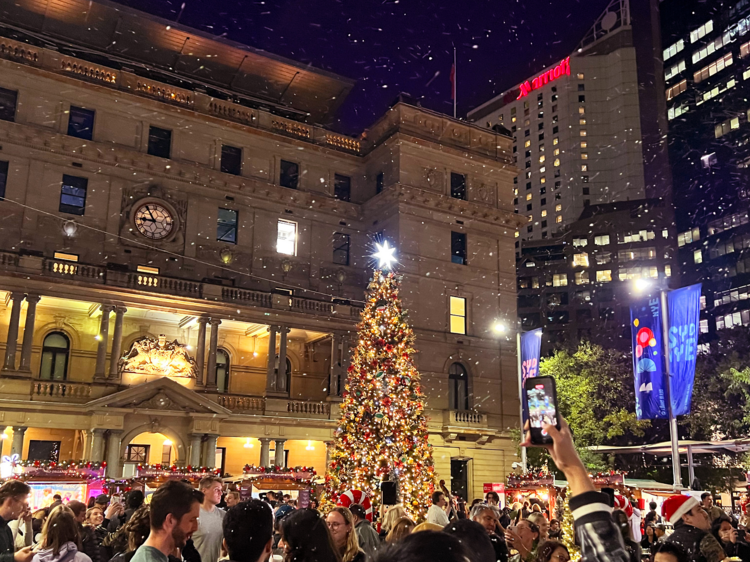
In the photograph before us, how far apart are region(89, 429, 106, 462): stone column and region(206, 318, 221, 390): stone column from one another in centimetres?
517

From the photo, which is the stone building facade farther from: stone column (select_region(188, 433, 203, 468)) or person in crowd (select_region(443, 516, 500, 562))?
person in crowd (select_region(443, 516, 500, 562))

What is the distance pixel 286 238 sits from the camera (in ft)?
129

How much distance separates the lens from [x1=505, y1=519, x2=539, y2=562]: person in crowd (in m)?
7.70

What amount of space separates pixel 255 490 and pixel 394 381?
20.8 feet

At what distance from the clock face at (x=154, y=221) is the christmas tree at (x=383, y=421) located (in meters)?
17.3

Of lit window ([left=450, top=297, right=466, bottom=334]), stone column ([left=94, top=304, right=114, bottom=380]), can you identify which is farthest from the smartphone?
lit window ([left=450, top=297, right=466, bottom=334])

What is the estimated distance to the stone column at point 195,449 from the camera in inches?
1247

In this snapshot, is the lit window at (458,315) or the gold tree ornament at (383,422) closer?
the gold tree ornament at (383,422)

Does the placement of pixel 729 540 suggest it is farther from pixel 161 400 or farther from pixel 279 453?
pixel 279 453

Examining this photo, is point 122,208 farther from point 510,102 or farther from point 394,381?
point 510,102

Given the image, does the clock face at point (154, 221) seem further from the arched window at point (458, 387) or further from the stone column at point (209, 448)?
the arched window at point (458, 387)

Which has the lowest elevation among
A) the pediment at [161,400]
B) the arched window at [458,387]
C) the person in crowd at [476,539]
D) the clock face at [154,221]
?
the person in crowd at [476,539]

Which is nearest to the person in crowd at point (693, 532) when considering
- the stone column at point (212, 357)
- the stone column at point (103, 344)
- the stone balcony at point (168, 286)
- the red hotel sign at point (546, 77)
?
the stone column at point (103, 344)

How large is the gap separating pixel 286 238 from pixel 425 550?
37758 mm
